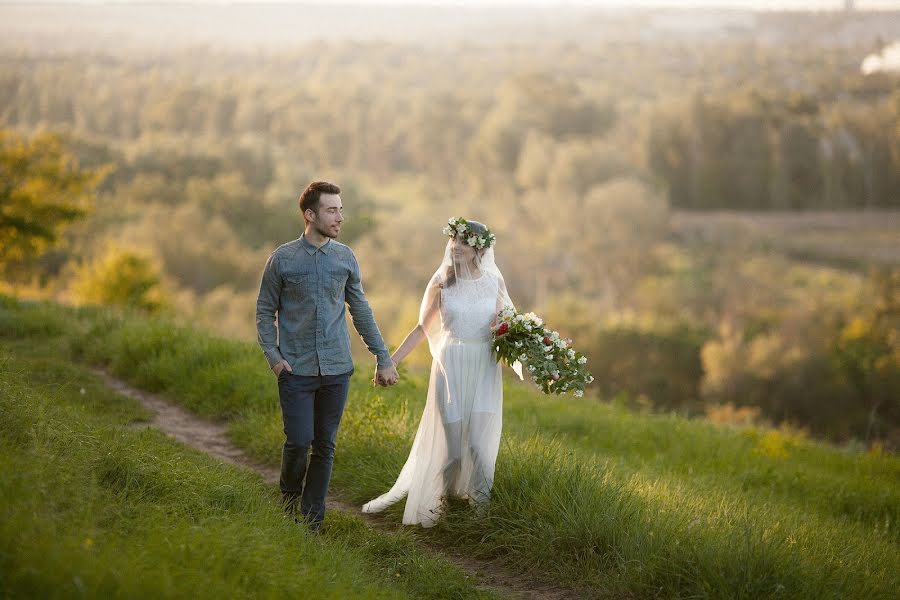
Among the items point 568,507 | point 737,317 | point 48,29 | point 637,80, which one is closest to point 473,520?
point 568,507

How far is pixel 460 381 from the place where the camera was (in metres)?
5.89

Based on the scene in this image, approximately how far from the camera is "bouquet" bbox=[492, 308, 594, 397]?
5797mm

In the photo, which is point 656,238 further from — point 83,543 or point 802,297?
point 83,543

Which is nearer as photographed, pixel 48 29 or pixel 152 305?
pixel 152 305

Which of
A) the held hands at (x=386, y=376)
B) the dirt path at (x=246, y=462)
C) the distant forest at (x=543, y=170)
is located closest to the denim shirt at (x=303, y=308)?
the held hands at (x=386, y=376)

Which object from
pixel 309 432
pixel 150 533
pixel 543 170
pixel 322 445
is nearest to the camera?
pixel 150 533

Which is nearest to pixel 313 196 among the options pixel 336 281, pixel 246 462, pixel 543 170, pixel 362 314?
pixel 336 281

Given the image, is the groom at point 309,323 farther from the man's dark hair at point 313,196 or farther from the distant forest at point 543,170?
the distant forest at point 543,170

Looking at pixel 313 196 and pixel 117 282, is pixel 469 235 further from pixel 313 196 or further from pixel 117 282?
pixel 117 282

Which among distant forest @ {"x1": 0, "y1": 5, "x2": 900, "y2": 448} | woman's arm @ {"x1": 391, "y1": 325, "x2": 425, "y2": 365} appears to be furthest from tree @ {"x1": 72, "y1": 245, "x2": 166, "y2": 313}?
woman's arm @ {"x1": 391, "y1": 325, "x2": 425, "y2": 365}

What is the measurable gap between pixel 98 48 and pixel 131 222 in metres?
48.1

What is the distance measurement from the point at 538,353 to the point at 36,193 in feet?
115

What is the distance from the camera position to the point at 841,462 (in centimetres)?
1097

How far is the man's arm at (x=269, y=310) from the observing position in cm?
510
